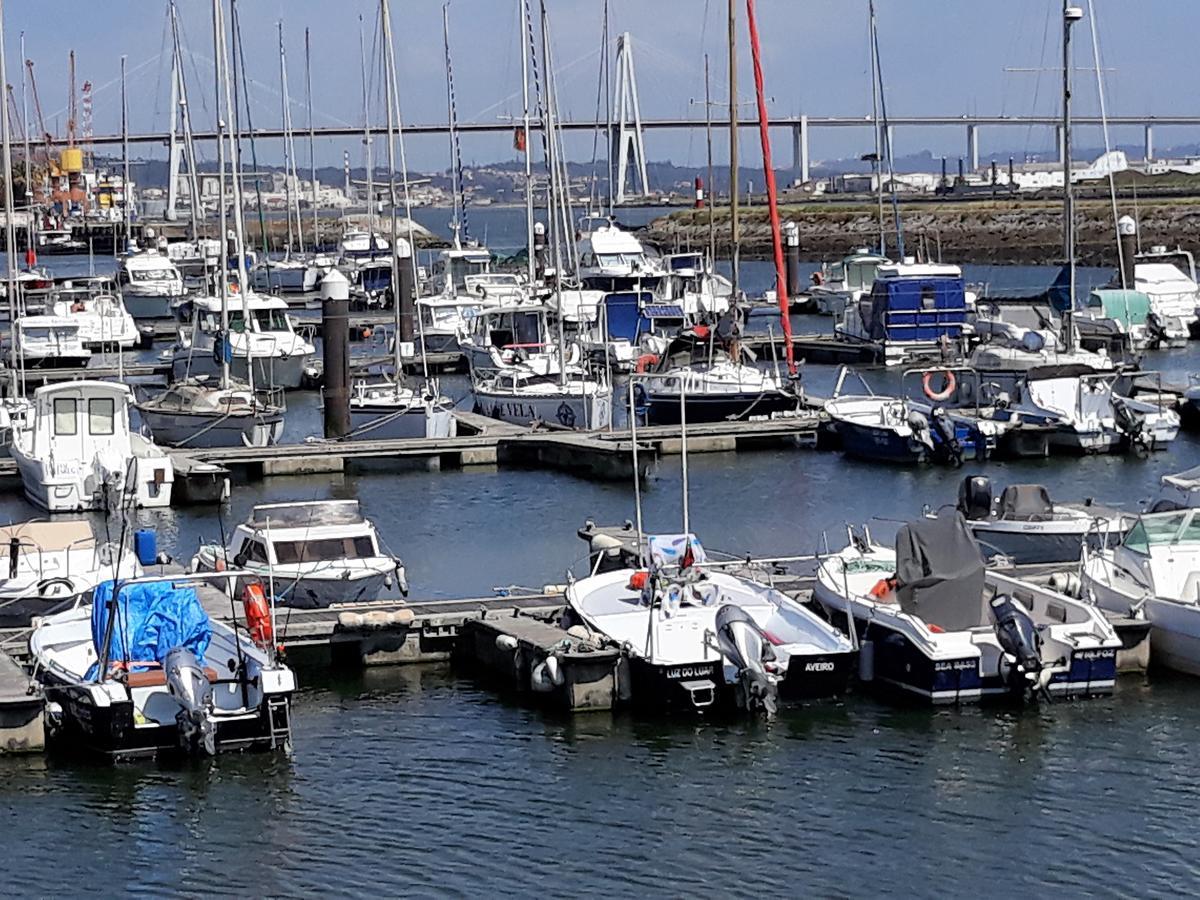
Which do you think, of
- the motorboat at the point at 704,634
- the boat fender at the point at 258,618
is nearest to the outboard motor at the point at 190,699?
the boat fender at the point at 258,618

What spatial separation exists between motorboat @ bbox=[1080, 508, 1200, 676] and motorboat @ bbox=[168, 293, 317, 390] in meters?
28.7

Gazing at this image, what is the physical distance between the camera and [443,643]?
2300 cm

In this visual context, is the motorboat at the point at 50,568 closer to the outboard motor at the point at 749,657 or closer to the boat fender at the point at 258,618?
the boat fender at the point at 258,618

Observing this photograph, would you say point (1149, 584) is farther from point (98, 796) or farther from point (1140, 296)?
point (1140, 296)

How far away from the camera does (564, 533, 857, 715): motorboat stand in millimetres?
20594

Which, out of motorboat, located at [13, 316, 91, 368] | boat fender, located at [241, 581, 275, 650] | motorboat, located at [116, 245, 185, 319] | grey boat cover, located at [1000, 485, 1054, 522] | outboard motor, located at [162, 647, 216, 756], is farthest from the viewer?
motorboat, located at [116, 245, 185, 319]

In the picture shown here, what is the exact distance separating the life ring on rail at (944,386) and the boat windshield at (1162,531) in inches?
651

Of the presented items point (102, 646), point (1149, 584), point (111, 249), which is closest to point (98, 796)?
point (102, 646)

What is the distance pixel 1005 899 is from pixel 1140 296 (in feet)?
144

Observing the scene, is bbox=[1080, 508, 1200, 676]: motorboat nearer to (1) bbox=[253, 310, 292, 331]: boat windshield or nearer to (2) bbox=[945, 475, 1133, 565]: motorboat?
(2) bbox=[945, 475, 1133, 565]: motorboat

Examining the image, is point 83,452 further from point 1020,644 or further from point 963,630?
point 1020,644

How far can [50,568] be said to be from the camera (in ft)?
76.4

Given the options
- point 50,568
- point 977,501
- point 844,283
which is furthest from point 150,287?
point 50,568

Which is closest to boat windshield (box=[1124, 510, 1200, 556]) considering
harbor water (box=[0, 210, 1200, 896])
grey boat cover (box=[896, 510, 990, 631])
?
harbor water (box=[0, 210, 1200, 896])
